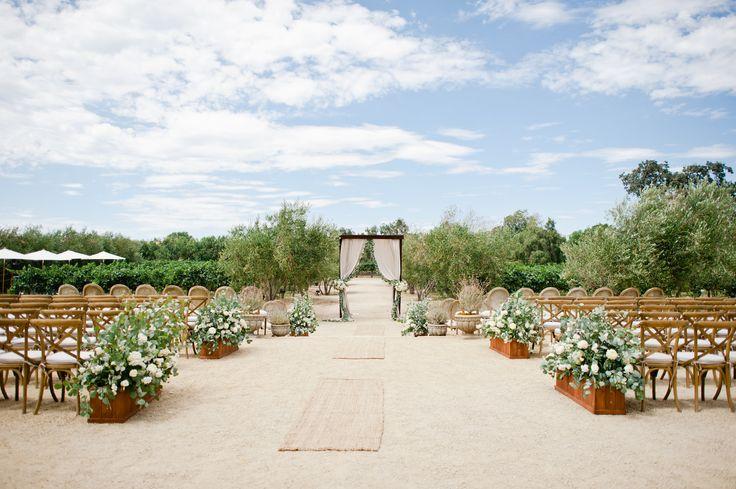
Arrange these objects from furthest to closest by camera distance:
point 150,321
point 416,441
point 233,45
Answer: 1. point 233,45
2. point 150,321
3. point 416,441

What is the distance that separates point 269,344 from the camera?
9.53 metres

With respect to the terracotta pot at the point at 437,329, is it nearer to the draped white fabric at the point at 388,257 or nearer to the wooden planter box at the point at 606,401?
the draped white fabric at the point at 388,257

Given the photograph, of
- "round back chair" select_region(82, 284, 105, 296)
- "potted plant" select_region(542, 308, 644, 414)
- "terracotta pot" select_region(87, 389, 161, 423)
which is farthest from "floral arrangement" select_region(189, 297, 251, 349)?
"round back chair" select_region(82, 284, 105, 296)

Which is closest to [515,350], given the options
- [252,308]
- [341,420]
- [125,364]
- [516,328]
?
[516,328]

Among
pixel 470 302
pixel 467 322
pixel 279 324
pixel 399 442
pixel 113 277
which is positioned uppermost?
pixel 113 277

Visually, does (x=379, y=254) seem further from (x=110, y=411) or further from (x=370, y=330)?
(x=110, y=411)

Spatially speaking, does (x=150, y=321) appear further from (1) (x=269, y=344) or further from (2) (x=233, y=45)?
(2) (x=233, y=45)

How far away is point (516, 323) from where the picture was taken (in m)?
8.12

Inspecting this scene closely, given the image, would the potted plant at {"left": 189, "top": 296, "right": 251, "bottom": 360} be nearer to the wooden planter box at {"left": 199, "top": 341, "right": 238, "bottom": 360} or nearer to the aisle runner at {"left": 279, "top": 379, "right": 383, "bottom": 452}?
the wooden planter box at {"left": 199, "top": 341, "right": 238, "bottom": 360}

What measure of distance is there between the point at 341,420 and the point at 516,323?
433 centimetres

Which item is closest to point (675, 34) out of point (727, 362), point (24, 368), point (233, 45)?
point (727, 362)

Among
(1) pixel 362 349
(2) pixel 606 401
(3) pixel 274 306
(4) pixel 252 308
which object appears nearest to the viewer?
(2) pixel 606 401

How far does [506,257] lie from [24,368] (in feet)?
56.4

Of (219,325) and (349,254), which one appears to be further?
(349,254)
